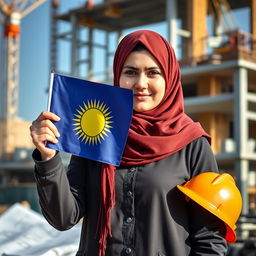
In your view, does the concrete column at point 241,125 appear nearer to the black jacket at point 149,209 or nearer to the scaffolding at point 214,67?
the scaffolding at point 214,67

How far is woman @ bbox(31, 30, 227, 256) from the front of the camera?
2.21 meters

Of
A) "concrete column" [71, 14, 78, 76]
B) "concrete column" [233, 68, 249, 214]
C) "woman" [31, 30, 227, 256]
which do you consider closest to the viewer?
"woman" [31, 30, 227, 256]

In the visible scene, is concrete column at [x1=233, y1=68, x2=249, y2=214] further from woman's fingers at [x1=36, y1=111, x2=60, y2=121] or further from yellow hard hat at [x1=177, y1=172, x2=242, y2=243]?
woman's fingers at [x1=36, y1=111, x2=60, y2=121]

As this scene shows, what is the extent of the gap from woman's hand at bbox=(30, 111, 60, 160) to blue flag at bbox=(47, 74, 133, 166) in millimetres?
125

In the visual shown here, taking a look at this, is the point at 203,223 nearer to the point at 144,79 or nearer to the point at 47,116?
Result: the point at 144,79

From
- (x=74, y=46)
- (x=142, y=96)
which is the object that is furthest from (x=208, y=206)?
(x=74, y=46)

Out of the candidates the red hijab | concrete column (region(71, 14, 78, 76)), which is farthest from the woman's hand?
concrete column (region(71, 14, 78, 76))

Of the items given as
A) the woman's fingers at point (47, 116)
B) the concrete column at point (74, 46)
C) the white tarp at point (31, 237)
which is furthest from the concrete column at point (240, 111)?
the woman's fingers at point (47, 116)

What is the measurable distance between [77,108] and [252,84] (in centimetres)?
3254

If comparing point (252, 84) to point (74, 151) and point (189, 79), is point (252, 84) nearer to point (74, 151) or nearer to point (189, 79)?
point (189, 79)

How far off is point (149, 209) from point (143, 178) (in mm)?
122

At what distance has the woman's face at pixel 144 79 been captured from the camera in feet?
7.74

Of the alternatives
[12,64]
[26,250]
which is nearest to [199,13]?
[26,250]

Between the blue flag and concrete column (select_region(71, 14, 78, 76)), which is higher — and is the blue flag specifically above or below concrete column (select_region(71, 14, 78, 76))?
below
